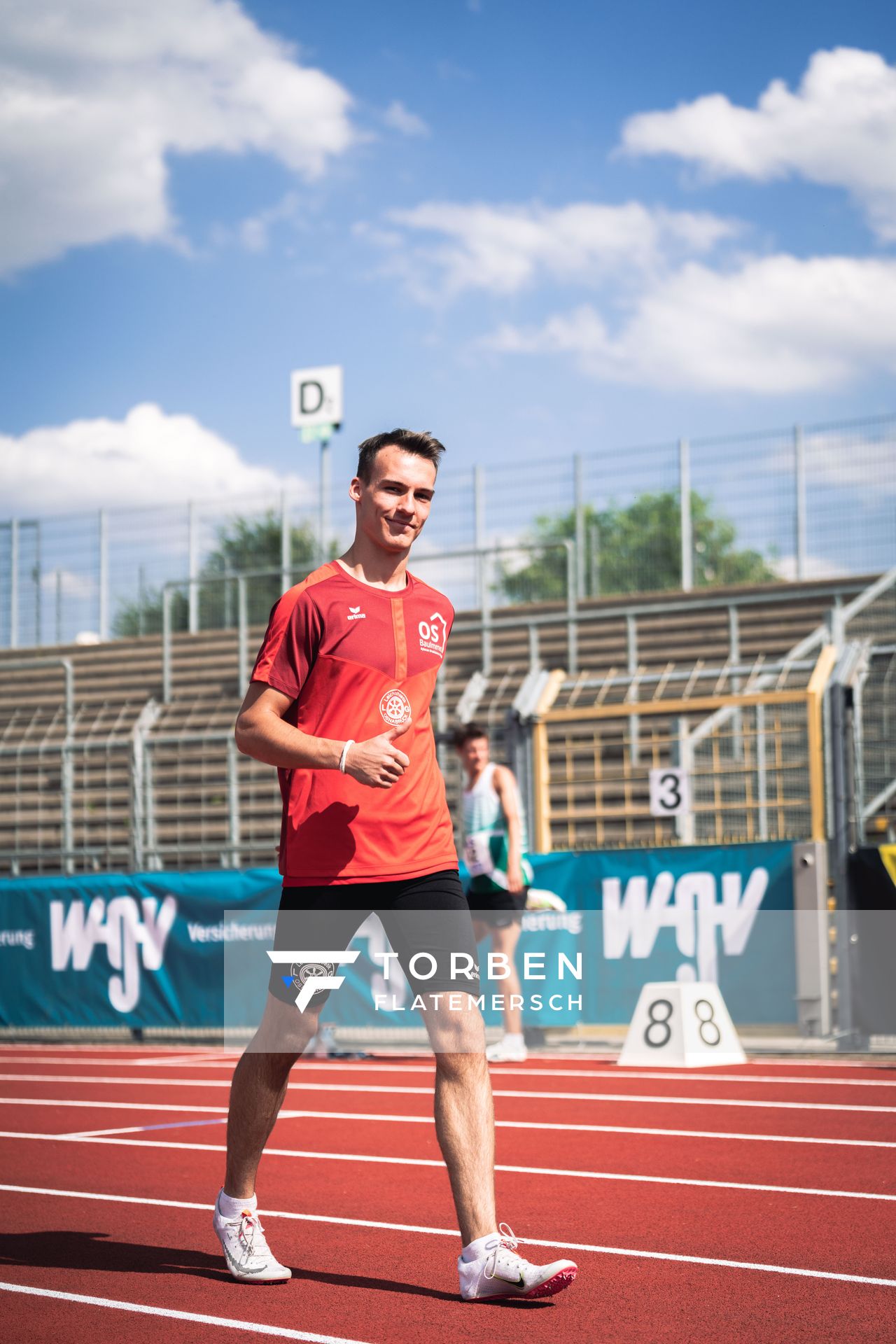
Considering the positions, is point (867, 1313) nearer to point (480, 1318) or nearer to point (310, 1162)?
point (480, 1318)

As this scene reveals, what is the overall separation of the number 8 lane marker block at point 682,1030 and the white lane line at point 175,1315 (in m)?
6.44

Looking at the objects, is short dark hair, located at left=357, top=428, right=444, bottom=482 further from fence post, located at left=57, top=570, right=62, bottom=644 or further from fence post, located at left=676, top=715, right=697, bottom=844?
fence post, located at left=57, top=570, right=62, bottom=644

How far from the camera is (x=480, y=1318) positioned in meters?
3.96

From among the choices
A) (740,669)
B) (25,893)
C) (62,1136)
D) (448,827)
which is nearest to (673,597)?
(740,669)

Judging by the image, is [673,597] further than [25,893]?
Yes

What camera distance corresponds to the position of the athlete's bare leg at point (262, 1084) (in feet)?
14.3

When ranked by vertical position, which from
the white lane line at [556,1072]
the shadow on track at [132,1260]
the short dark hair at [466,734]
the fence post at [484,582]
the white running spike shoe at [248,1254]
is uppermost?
the fence post at [484,582]

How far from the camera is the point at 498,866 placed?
10.9 m

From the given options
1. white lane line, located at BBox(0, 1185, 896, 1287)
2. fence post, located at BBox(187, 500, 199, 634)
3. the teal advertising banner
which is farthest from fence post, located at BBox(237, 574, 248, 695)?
white lane line, located at BBox(0, 1185, 896, 1287)

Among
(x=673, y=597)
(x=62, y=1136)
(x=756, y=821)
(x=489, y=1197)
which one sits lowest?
(x=62, y=1136)

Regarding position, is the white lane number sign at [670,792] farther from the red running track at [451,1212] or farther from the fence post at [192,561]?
the fence post at [192,561]

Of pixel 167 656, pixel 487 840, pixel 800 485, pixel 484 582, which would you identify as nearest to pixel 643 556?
pixel 800 485

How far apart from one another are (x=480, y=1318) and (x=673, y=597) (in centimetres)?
1948

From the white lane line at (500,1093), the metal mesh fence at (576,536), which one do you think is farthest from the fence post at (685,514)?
the white lane line at (500,1093)
